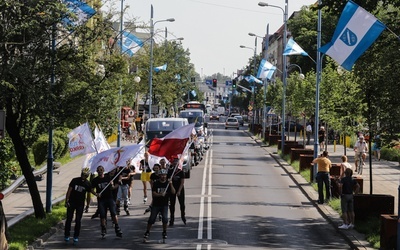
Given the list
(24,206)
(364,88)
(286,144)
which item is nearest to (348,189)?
(364,88)

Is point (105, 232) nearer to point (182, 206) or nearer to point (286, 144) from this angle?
point (182, 206)

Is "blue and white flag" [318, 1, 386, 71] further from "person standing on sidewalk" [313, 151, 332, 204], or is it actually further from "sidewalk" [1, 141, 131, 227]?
"sidewalk" [1, 141, 131, 227]

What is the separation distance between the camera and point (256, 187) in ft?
112

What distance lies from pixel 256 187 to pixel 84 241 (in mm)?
15190

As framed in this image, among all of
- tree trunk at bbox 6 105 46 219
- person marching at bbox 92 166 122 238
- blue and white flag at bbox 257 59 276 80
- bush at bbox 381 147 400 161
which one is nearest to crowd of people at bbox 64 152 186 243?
person marching at bbox 92 166 122 238

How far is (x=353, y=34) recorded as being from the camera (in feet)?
65.0

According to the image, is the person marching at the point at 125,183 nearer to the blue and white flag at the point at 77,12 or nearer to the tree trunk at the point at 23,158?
the tree trunk at the point at 23,158

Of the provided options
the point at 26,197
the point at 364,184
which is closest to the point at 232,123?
the point at 364,184

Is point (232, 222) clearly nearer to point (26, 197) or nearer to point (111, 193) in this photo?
point (111, 193)

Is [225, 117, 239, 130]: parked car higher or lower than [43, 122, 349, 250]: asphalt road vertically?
higher

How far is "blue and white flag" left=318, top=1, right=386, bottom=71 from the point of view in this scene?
1944 centimetres

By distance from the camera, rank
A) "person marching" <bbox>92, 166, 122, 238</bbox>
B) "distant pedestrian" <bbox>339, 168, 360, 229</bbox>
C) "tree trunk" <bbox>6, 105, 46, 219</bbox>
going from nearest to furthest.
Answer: "person marching" <bbox>92, 166, 122, 238</bbox> → "tree trunk" <bbox>6, 105, 46, 219</bbox> → "distant pedestrian" <bbox>339, 168, 360, 229</bbox>

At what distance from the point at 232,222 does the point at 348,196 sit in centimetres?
327

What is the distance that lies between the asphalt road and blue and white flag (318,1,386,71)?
430 centimetres
